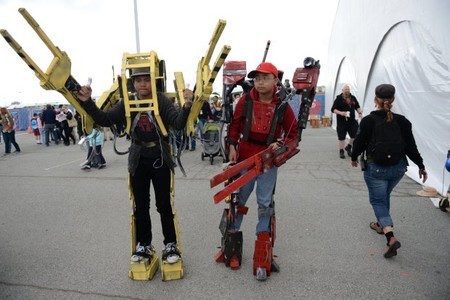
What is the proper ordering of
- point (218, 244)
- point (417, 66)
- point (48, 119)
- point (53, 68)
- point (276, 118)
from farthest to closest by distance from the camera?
1. point (48, 119)
2. point (417, 66)
3. point (218, 244)
4. point (276, 118)
5. point (53, 68)

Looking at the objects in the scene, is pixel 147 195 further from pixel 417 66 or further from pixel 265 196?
pixel 417 66

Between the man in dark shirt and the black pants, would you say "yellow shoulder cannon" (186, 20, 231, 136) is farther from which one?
the man in dark shirt

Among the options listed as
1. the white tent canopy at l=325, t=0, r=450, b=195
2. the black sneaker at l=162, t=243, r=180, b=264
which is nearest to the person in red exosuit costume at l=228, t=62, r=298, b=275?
the black sneaker at l=162, t=243, r=180, b=264

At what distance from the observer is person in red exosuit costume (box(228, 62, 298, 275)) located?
2902 mm

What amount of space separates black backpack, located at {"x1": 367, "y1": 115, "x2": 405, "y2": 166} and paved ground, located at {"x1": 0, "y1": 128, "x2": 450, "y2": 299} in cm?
97

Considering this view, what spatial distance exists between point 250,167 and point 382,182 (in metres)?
1.49

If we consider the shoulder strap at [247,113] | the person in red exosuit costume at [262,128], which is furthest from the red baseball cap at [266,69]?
the shoulder strap at [247,113]

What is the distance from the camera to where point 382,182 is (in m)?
3.32

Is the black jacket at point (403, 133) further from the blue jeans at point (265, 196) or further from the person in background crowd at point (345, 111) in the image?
the person in background crowd at point (345, 111)

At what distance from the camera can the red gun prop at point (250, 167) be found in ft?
8.82

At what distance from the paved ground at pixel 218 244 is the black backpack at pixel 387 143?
38.4 inches

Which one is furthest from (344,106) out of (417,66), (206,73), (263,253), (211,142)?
(206,73)

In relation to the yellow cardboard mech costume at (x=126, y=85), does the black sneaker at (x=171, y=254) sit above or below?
below

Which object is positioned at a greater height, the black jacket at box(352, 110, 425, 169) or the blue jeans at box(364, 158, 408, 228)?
the black jacket at box(352, 110, 425, 169)
